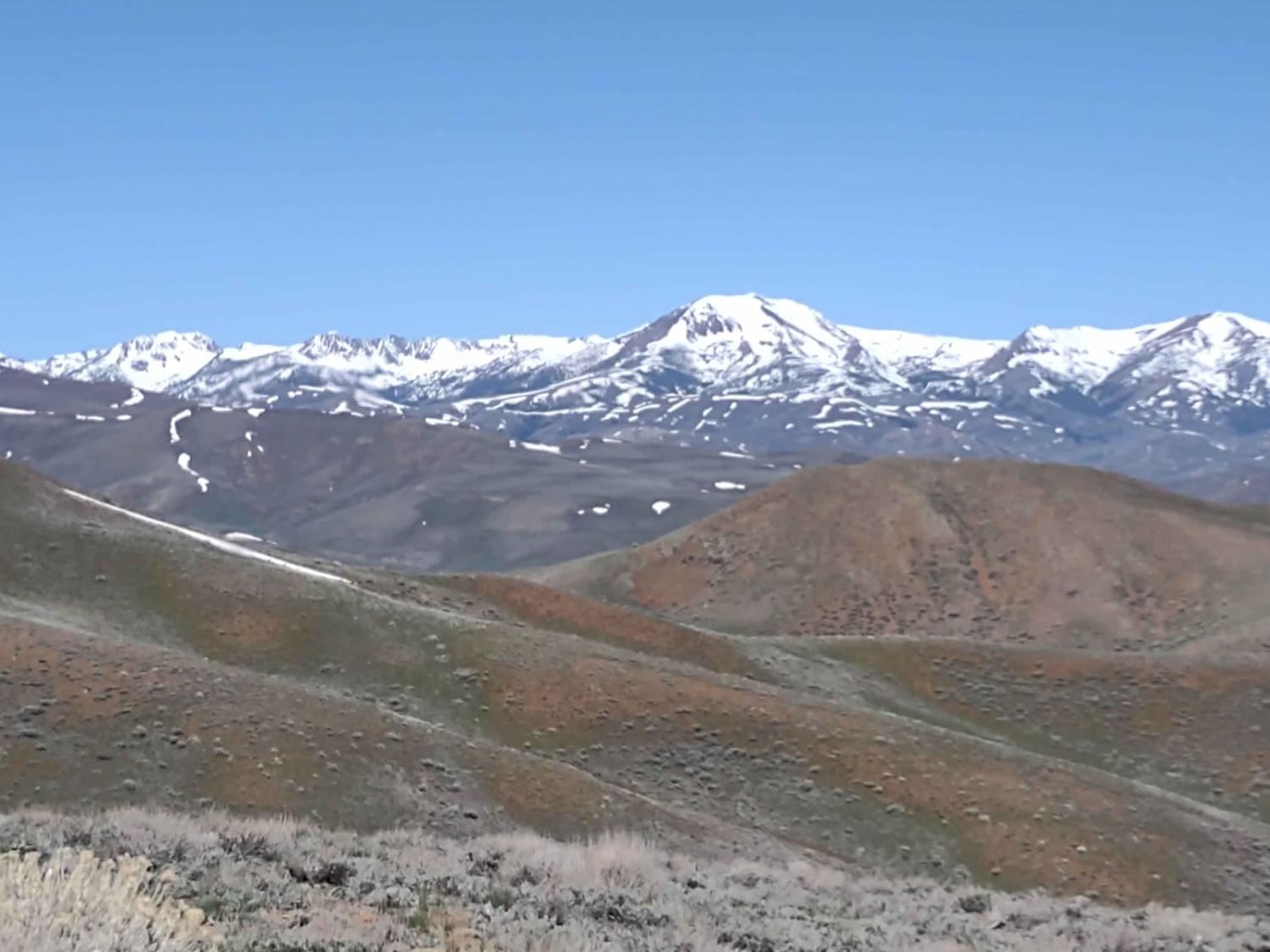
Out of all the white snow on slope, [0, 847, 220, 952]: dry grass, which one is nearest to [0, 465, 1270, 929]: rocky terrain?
the white snow on slope

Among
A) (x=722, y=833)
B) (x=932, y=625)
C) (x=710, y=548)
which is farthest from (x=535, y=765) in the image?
(x=710, y=548)

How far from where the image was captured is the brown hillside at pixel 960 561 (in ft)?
310

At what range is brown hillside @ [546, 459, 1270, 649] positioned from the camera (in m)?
94.5

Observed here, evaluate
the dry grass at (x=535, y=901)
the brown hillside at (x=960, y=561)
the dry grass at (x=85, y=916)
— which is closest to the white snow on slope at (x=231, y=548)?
the dry grass at (x=535, y=901)

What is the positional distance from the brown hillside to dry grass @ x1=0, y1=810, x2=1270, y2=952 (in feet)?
243

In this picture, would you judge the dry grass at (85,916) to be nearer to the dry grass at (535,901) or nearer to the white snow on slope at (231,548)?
the dry grass at (535,901)

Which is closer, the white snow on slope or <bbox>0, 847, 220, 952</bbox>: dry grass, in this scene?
<bbox>0, 847, 220, 952</bbox>: dry grass

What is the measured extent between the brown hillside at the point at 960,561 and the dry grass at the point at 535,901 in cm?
7409

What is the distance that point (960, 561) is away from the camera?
342 feet

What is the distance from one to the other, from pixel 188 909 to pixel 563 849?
32.8 ft

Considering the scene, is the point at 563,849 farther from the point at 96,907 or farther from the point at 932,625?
the point at 932,625

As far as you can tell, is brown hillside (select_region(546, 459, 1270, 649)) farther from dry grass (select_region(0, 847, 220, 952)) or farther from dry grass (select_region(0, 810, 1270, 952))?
dry grass (select_region(0, 847, 220, 952))

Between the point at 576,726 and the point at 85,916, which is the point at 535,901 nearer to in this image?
the point at 85,916

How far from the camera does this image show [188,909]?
9.19 metres
